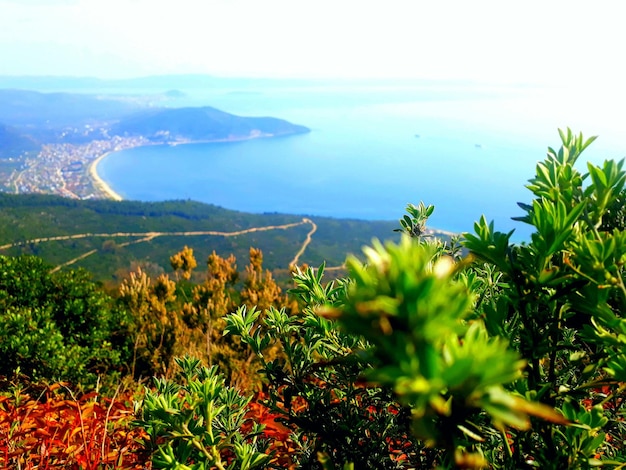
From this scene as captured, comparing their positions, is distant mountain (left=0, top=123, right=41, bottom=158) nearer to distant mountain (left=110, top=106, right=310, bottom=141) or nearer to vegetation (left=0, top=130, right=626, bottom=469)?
distant mountain (left=110, top=106, right=310, bottom=141)

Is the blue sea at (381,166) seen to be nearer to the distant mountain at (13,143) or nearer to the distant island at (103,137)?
the distant island at (103,137)

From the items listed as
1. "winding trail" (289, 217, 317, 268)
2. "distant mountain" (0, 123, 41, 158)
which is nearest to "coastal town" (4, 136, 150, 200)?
"distant mountain" (0, 123, 41, 158)

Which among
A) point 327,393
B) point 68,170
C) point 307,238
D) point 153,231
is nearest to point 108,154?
point 68,170

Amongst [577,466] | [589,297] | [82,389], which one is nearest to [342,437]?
[577,466]

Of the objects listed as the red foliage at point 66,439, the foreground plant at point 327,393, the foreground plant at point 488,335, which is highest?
the foreground plant at point 488,335

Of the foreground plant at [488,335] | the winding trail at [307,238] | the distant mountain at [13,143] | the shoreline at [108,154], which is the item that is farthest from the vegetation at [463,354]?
the distant mountain at [13,143]

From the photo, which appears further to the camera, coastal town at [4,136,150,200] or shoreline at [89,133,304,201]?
shoreline at [89,133,304,201]
